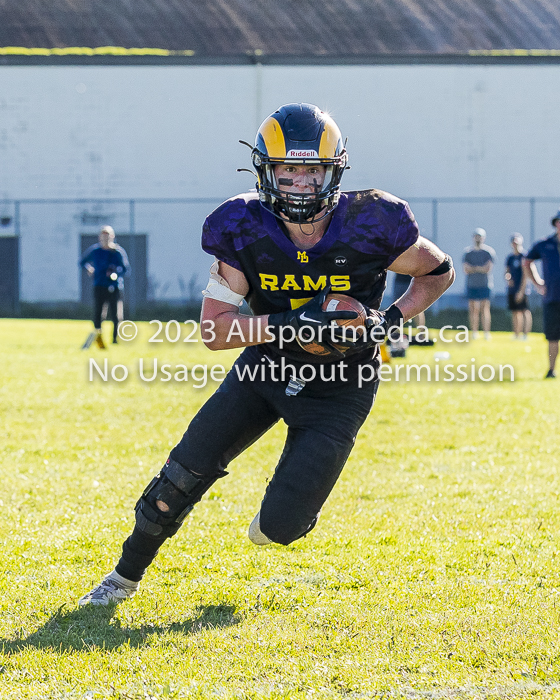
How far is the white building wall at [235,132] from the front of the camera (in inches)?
1006

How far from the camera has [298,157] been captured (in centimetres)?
355

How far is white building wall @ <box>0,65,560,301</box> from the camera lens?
83.8 ft

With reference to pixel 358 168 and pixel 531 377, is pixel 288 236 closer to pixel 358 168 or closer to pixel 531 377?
pixel 531 377

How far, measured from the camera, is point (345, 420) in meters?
3.80

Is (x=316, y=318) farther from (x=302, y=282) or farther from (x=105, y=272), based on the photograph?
(x=105, y=272)

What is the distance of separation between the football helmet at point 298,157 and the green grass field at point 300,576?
63.5 inches

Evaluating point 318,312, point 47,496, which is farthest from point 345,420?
point 47,496

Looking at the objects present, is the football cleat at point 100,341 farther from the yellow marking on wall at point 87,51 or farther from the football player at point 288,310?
the yellow marking on wall at point 87,51

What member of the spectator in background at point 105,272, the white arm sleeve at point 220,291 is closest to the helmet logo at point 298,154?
the white arm sleeve at point 220,291

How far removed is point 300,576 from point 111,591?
2.84 ft

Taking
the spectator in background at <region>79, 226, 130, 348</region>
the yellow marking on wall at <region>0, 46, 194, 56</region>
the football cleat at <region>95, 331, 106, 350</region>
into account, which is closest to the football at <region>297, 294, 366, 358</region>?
the football cleat at <region>95, 331, 106, 350</region>

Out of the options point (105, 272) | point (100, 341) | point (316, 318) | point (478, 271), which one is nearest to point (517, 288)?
point (478, 271)
